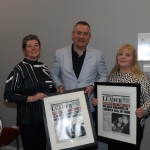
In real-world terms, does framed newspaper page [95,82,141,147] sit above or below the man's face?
below

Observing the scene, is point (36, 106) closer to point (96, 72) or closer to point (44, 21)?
point (96, 72)

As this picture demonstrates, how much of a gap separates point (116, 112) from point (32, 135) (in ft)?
2.77

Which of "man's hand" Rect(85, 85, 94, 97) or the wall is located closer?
"man's hand" Rect(85, 85, 94, 97)

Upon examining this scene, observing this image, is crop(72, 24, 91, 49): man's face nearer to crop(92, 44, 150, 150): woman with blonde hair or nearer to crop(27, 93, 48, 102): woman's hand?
crop(92, 44, 150, 150): woman with blonde hair

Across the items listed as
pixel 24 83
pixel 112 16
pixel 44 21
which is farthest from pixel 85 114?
pixel 44 21

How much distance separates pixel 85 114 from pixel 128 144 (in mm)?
459

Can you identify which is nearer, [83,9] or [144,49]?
[144,49]

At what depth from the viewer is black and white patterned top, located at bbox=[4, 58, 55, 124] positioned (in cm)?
208

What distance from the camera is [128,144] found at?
1.97 meters

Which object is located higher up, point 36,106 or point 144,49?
point 144,49

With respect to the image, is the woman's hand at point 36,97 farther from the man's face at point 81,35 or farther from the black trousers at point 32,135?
the man's face at point 81,35

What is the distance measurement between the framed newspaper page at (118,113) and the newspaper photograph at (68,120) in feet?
0.70

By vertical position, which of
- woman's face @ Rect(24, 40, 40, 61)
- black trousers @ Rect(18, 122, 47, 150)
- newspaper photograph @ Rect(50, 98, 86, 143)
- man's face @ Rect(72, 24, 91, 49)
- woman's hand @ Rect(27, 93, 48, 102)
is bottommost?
black trousers @ Rect(18, 122, 47, 150)

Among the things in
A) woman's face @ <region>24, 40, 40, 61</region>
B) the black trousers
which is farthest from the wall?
the black trousers
